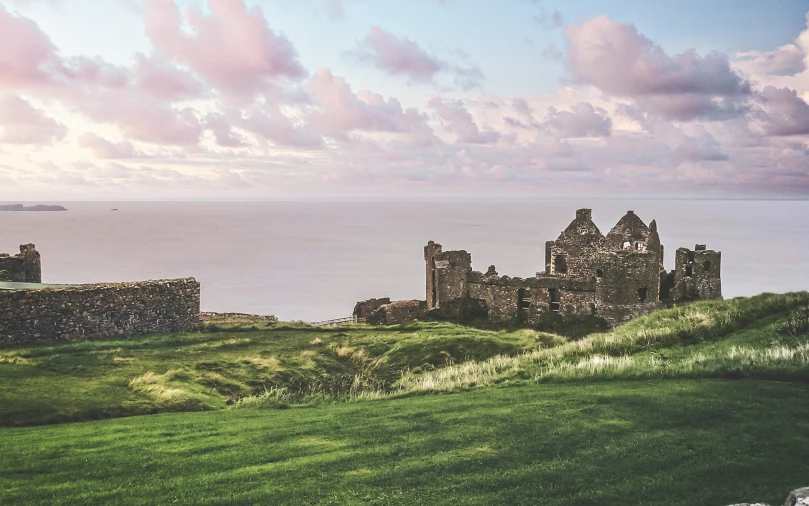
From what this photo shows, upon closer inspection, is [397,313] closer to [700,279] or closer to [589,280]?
[589,280]

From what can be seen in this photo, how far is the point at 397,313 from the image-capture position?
129 ft

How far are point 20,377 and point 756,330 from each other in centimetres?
2217

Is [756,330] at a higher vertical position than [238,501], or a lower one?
higher

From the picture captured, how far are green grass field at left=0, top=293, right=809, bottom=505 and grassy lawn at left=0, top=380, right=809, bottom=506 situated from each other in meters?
0.04

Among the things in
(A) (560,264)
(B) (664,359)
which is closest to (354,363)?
(B) (664,359)

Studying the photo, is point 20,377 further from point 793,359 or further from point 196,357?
point 793,359

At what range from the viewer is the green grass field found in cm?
890

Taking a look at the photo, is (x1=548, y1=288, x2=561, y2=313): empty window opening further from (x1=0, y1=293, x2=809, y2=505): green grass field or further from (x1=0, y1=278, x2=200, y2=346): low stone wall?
(x1=0, y1=278, x2=200, y2=346): low stone wall

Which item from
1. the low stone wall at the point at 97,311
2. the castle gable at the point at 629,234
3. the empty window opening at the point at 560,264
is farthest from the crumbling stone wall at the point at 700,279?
the low stone wall at the point at 97,311

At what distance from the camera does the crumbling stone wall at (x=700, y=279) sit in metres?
37.4

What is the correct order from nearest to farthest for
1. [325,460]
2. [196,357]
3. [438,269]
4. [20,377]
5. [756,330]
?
[325,460], [20,377], [756,330], [196,357], [438,269]

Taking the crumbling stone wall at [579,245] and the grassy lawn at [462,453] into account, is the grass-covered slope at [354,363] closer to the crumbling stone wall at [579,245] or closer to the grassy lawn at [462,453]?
the grassy lawn at [462,453]

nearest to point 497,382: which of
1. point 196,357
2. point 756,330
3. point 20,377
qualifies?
point 756,330

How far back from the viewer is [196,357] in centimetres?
2223
